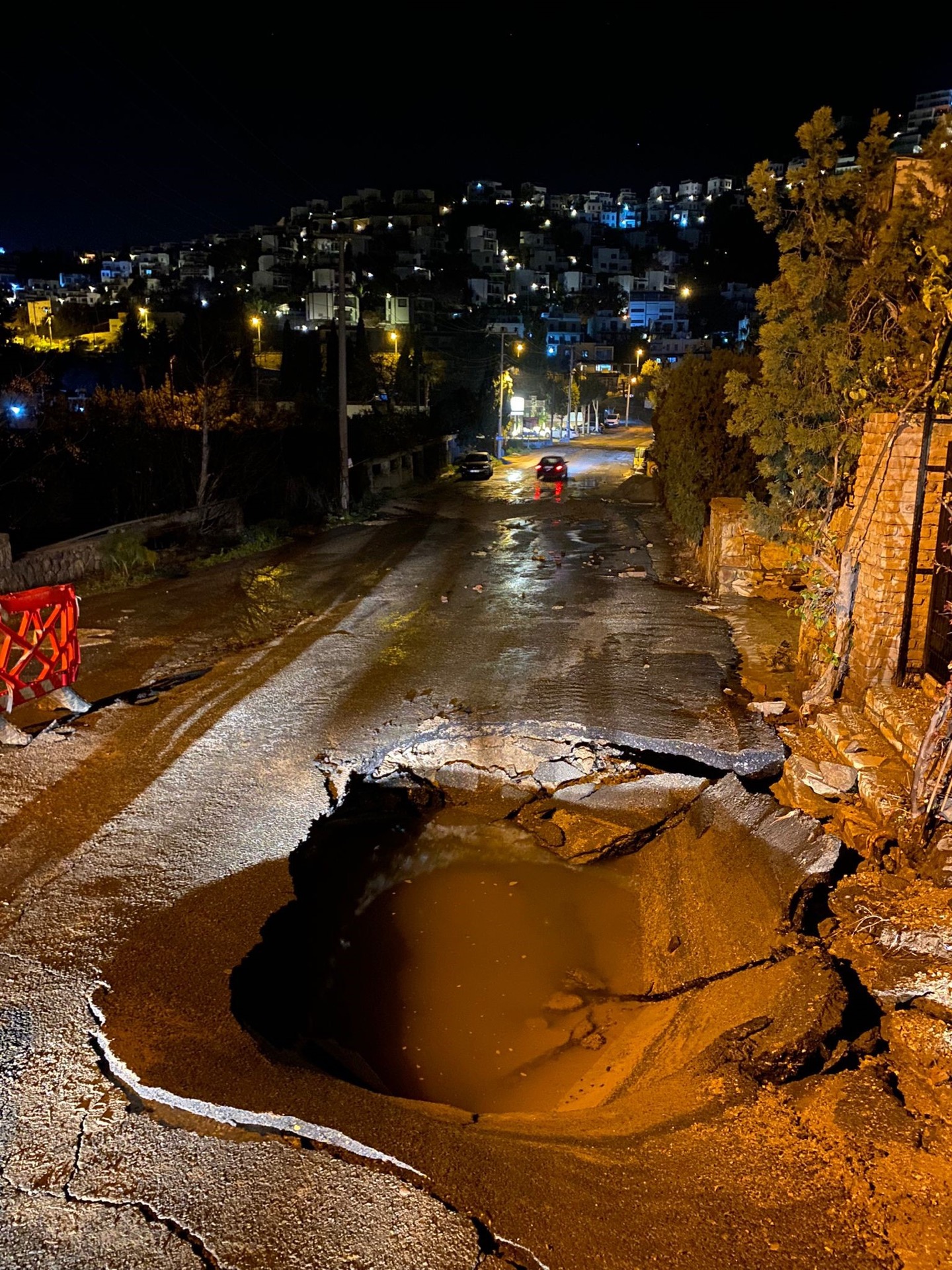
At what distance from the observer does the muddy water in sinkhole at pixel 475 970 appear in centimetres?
476

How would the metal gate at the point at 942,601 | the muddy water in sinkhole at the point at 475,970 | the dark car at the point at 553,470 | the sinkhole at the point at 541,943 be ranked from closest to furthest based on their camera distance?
the sinkhole at the point at 541,943
the muddy water in sinkhole at the point at 475,970
the metal gate at the point at 942,601
the dark car at the point at 553,470

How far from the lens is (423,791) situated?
24.0 feet

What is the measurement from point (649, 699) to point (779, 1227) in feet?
19.4

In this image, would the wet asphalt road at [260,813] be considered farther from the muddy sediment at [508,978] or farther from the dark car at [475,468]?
the dark car at [475,468]

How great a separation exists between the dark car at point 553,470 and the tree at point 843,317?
2652cm

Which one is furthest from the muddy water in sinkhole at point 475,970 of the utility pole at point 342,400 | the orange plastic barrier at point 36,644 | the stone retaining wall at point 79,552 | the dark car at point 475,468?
the dark car at point 475,468

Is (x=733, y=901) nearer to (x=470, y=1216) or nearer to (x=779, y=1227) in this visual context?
(x=779, y=1227)

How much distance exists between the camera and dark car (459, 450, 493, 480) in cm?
3809

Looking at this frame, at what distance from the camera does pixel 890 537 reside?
7.44 meters

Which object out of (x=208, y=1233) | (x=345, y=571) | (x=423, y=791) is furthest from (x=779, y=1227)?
(x=345, y=571)

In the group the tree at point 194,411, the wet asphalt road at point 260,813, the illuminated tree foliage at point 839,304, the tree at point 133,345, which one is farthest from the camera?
the tree at point 133,345

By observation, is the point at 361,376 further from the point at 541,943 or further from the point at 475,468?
the point at 541,943

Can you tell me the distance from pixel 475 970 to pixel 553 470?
32829 mm

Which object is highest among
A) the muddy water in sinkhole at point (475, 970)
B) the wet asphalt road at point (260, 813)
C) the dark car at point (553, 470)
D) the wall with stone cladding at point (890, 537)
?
the dark car at point (553, 470)
